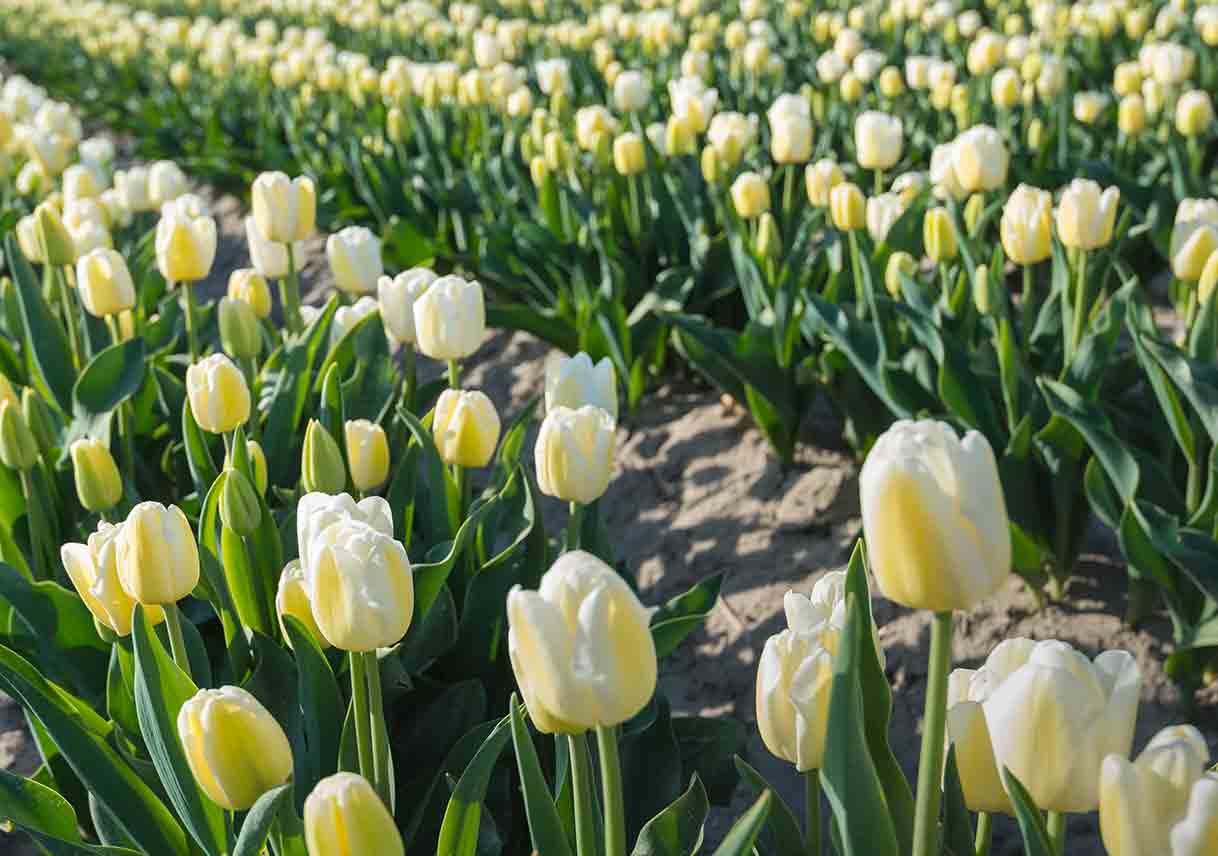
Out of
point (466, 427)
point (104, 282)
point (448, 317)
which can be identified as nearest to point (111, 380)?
point (104, 282)

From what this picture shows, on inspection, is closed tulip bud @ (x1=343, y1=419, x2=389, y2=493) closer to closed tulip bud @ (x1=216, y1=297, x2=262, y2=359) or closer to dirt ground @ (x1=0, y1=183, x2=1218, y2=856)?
closed tulip bud @ (x1=216, y1=297, x2=262, y2=359)

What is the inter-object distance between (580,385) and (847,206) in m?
1.28

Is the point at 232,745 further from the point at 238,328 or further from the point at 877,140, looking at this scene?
the point at 877,140

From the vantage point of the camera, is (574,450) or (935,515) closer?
(935,515)

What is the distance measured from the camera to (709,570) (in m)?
3.00

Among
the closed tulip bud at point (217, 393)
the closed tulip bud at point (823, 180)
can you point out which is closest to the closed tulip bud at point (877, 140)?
the closed tulip bud at point (823, 180)

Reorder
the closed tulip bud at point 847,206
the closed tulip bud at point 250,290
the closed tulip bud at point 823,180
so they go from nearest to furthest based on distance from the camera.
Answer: the closed tulip bud at point 250,290, the closed tulip bud at point 847,206, the closed tulip bud at point 823,180

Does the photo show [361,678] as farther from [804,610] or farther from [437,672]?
[437,672]

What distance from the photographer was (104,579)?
1.48 m

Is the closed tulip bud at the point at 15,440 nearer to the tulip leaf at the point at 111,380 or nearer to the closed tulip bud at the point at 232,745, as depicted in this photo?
the tulip leaf at the point at 111,380

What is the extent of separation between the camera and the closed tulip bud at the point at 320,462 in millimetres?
1807

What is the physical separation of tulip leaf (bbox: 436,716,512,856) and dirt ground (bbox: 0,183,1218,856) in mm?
939

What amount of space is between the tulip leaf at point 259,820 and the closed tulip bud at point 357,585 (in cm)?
14

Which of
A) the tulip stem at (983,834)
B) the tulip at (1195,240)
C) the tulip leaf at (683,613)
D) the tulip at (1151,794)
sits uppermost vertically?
the tulip at (1151,794)
